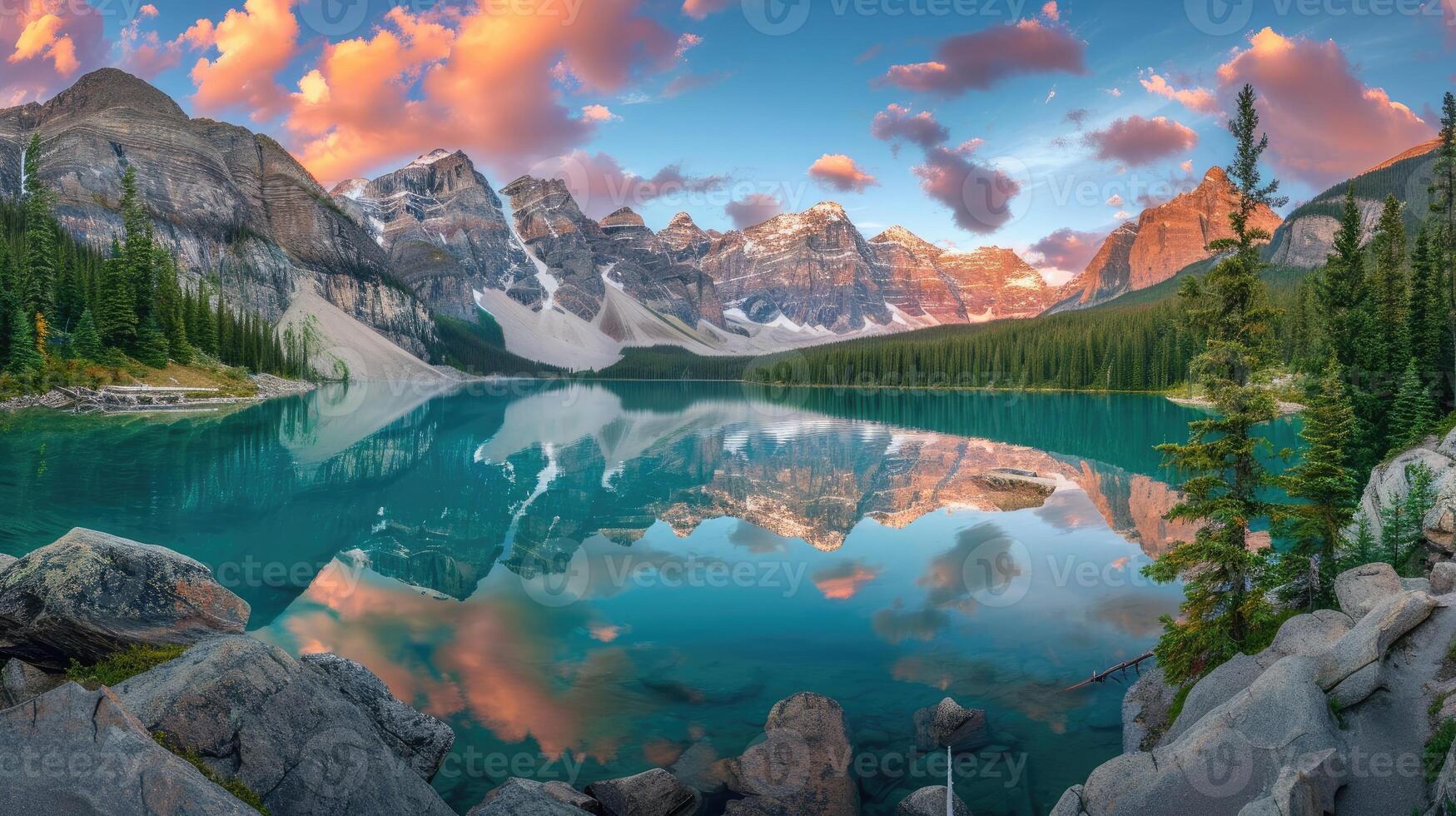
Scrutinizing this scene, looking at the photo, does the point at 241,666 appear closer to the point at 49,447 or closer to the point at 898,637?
the point at 898,637

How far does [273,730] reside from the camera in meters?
7.00

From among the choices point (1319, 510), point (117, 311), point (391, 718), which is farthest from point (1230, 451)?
point (117, 311)

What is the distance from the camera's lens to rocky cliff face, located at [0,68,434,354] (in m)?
134

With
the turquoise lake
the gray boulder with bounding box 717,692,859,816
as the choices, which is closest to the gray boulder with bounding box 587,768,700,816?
the gray boulder with bounding box 717,692,859,816

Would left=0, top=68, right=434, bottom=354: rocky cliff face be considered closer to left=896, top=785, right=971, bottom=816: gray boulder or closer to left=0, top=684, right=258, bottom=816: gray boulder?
left=0, top=684, right=258, bottom=816: gray boulder

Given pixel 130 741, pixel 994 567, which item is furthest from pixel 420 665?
pixel 994 567

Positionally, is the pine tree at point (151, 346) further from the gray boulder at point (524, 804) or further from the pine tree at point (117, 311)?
the gray boulder at point (524, 804)

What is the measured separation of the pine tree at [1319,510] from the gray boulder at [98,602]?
55.1 ft

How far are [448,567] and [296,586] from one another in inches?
152

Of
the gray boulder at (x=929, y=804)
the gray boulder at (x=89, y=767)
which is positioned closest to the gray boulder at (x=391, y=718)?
the gray boulder at (x=89, y=767)

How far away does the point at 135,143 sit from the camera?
490 feet

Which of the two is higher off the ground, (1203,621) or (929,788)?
(1203,621)

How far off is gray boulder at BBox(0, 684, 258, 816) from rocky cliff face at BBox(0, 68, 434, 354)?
6104 inches

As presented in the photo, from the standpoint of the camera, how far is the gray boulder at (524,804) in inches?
308
